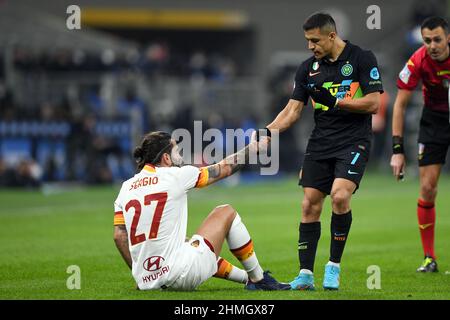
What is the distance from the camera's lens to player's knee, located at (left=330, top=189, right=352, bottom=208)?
9164 mm

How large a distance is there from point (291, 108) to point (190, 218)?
826 centimetres

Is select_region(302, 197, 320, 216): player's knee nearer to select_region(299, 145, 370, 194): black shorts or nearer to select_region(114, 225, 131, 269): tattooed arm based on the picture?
select_region(299, 145, 370, 194): black shorts

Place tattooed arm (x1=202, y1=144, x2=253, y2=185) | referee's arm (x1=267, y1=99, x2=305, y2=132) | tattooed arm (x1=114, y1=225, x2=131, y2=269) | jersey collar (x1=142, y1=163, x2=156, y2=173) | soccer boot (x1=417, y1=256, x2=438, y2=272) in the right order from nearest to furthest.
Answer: jersey collar (x1=142, y1=163, x2=156, y2=173), tattooed arm (x1=202, y1=144, x2=253, y2=185), tattooed arm (x1=114, y1=225, x2=131, y2=269), referee's arm (x1=267, y1=99, x2=305, y2=132), soccer boot (x1=417, y1=256, x2=438, y2=272)

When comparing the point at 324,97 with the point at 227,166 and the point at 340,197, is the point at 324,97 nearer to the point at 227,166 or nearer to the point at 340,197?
the point at 340,197

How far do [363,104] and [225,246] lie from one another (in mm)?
5178

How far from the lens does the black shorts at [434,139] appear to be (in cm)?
1143

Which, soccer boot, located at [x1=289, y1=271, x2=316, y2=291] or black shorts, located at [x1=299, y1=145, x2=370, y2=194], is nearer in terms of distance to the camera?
soccer boot, located at [x1=289, y1=271, x2=316, y2=291]

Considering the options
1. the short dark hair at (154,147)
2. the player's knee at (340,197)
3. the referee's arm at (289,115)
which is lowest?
the player's knee at (340,197)

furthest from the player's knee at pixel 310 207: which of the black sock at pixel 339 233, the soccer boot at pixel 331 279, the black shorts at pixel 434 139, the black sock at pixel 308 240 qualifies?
the black shorts at pixel 434 139

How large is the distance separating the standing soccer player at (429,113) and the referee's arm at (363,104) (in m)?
1.65

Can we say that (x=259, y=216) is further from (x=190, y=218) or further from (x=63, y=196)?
(x=63, y=196)

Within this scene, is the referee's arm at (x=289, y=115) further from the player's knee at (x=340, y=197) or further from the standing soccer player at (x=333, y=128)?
the player's knee at (x=340, y=197)

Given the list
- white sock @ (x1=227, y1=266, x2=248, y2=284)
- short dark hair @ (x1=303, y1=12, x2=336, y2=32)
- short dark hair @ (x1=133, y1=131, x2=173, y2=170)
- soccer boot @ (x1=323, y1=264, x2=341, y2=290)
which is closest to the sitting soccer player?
short dark hair @ (x1=133, y1=131, x2=173, y2=170)
